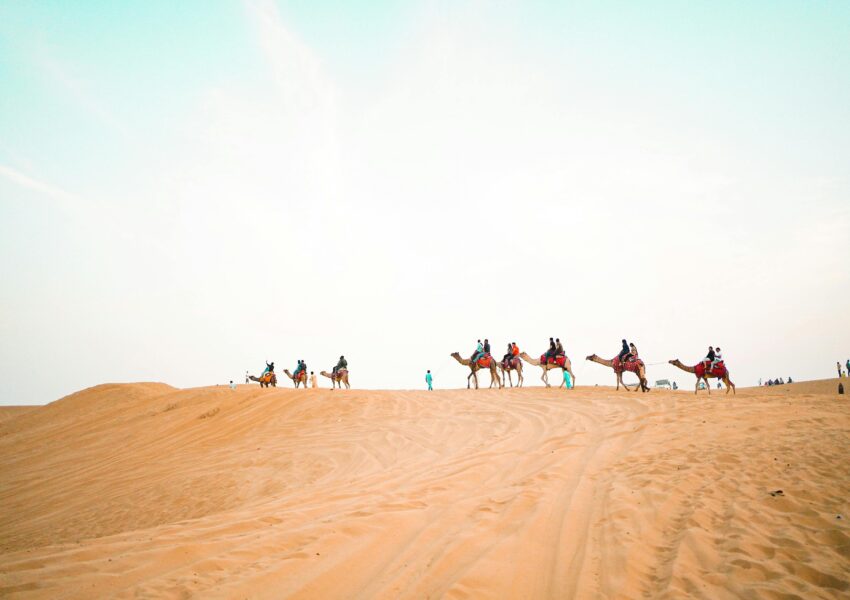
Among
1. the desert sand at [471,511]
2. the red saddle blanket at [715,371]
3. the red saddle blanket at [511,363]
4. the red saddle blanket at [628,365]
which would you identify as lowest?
the desert sand at [471,511]

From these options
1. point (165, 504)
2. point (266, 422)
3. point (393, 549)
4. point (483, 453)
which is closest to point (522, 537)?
point (393, 549)

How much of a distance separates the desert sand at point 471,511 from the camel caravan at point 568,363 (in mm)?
6676

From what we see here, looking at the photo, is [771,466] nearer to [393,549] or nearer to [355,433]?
[393,549]

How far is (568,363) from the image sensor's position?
22594 millimetres

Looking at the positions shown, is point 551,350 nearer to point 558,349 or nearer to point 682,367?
point 558,349

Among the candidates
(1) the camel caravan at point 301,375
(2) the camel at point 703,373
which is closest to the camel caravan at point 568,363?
(2) the camel at point 703,373

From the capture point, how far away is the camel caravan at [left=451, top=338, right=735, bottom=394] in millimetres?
19516

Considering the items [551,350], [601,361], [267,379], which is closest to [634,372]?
[601,361]

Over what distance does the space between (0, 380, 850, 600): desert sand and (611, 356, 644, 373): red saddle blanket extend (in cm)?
612

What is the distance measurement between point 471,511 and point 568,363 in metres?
18.2

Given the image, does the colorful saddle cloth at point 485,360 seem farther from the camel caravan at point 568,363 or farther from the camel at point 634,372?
the camel at point 634,372

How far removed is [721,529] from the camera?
4.67m

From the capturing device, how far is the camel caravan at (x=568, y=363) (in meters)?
19.5

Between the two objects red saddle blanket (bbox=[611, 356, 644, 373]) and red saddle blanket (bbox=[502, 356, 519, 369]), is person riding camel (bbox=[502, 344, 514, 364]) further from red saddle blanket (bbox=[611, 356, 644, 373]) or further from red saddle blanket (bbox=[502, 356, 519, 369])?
red saddle blanket (bbox=[611, 356, 644, 373])
